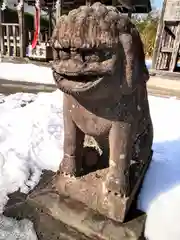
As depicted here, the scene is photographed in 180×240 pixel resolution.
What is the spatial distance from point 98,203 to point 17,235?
1.46ft

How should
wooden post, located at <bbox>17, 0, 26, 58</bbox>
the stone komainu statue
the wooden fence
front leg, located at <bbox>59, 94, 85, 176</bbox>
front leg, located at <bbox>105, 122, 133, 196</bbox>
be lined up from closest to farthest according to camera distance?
the stone komainu statue → front leg, located at <bbox>105, 122, 133, 196</bbox> → front leg, located at <bbox>59, 94, 85, 176</bbox> → wooden post, located at <bbox>17, 0, 26, 58</bbox> → the wooden fence

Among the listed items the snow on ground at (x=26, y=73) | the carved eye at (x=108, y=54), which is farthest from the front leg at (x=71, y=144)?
the snow on ground at (x=26, y=73)

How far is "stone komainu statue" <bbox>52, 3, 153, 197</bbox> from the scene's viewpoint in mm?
979

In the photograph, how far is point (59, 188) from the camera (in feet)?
4.91

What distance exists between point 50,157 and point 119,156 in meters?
0.88

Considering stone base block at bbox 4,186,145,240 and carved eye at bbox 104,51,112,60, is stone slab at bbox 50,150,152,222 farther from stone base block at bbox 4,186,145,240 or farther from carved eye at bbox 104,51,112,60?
carved eye at bbox 104,51,112,60

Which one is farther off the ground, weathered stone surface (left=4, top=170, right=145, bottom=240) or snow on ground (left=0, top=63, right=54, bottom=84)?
weathered stone surface (left=4, top=170, right=145, bottom=240)

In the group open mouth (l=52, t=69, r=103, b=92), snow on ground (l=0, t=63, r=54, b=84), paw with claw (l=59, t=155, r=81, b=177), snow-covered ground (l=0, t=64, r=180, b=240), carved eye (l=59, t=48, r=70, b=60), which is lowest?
snow on ground (l=0, t=63, r=54, b=84)

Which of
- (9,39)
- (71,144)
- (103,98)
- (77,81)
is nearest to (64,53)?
(77,81)

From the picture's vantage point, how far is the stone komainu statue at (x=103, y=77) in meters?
0.98

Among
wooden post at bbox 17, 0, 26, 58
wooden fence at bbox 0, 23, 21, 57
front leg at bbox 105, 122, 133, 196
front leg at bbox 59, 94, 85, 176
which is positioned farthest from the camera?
wooden fence at bbox 0, 23, 21, 57

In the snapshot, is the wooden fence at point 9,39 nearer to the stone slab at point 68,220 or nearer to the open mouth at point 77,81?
the stone slab at point 68,220

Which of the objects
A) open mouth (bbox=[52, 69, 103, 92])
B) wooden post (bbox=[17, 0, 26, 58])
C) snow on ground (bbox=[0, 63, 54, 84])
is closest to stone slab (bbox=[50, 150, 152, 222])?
open mouth (bbox=[52, 69, 103, 92])

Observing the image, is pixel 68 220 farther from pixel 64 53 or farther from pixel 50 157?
pixel 64 53
